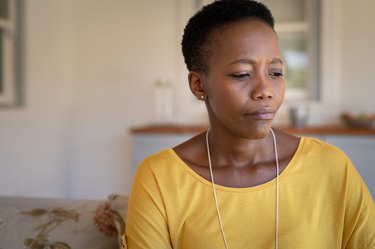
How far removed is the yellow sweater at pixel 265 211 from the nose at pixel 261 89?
196 millimetres

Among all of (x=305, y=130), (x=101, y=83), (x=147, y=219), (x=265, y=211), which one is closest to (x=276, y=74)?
(x=265, y=211)

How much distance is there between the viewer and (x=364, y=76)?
114 inches

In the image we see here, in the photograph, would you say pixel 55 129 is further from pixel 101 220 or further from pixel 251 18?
pixel 251 18

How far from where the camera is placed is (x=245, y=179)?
3.07ft

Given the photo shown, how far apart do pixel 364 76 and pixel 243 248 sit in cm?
245

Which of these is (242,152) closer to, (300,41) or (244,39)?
(244,39)

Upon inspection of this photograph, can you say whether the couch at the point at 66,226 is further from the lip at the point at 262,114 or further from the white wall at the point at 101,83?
the white wall at the point at 101,83

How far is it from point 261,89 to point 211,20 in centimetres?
21

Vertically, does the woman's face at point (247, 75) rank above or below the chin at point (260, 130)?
above

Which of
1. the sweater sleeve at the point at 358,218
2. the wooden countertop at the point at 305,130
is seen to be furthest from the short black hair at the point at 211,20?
the wooden countertop at the point at 305,130

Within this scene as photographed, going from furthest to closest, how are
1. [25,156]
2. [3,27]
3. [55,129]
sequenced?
1. [55,129]
2. [25,156]
3. [3,27]

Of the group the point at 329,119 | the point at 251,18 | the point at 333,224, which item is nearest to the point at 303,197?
the point at 333,224

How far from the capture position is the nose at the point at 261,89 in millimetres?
843

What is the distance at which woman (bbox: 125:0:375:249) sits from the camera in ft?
2.81
